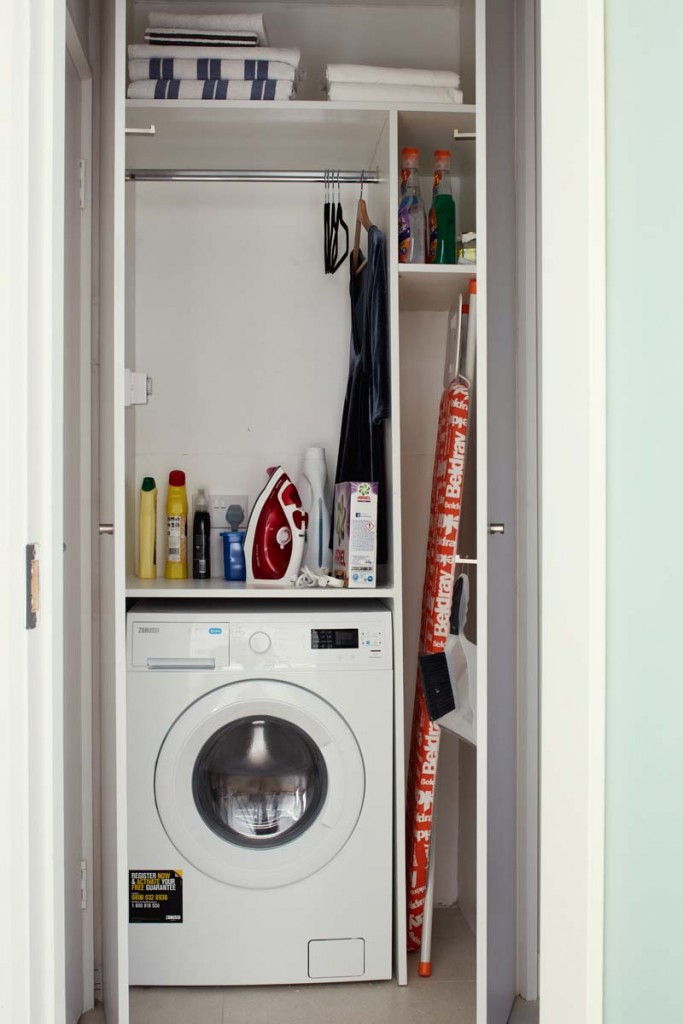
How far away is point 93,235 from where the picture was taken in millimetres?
2459

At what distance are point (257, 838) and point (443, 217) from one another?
1.68 m

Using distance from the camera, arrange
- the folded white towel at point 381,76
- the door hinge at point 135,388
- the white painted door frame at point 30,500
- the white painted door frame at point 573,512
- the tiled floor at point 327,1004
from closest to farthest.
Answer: the white painted door frame at point 573,512
the white painted door frame at point 30,500
the door hinge at point 135,388
the tiled floor at point 327,1004
the folded white towel at point 381,76

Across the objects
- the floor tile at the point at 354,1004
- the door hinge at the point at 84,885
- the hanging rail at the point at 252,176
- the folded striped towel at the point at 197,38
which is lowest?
the floor tile at the point at 354,1004

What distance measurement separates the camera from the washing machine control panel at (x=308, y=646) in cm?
249

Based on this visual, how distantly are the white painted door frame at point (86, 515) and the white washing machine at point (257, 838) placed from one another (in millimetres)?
105

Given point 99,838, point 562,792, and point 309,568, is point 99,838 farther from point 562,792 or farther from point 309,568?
point 562,792

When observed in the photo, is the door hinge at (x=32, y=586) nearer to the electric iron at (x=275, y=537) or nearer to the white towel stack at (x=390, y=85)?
the electric iron at (x=275, y=537)

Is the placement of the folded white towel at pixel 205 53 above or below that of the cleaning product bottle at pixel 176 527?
above

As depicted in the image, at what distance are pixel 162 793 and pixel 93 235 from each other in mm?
1391

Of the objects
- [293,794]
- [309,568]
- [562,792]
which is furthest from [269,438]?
[562,792]

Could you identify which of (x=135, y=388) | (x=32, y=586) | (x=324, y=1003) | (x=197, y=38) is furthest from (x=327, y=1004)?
(x=197, y=38)

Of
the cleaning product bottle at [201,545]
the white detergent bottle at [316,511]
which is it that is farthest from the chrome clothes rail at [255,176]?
the cleaning product bottle at [201,545]

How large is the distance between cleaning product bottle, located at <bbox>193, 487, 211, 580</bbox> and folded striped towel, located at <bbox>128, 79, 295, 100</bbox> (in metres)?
1.11

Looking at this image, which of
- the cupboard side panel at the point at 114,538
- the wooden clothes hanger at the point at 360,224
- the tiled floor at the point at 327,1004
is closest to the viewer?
the cupboard side panel at the point at 114,538
